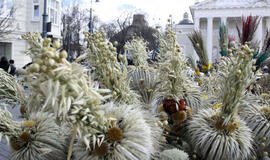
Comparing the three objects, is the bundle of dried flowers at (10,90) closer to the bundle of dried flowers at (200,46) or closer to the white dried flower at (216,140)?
the white dried flower at (216,140)

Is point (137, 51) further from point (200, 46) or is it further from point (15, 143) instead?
point (15, 143)

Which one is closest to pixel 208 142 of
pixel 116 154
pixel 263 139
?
pixel 263 139

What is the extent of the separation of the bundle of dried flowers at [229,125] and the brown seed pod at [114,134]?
474 mm

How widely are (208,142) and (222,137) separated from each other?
0.23 ft

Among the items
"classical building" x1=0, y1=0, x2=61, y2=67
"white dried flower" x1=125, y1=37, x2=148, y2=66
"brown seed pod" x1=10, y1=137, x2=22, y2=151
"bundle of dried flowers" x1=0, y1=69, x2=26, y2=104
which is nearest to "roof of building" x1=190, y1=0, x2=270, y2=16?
"classical building" x1=0, y1=0, x2=61, y2=67

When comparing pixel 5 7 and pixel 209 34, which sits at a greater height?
pixel 5 7

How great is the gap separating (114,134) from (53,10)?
23.5m

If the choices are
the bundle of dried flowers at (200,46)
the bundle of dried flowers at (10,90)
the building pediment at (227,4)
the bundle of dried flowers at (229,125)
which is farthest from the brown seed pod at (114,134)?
the building pediment at (227,4)

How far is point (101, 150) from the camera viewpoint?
3.57 feet

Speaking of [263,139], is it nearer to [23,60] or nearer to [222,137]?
[222,137]

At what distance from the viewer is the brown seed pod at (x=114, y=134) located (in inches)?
42.7

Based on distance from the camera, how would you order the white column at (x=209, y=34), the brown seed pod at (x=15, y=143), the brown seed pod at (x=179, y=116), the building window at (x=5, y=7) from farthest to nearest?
1. the white column at (x=209, y=34)
2. the building window at (x=5, y=7)
3. the brown seed pod at (x=179, y=116)
4. the brown seed pod at (x=15, y=143)

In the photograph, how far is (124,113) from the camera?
46.6 inches

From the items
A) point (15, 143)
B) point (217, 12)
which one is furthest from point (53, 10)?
point (217, 12)
